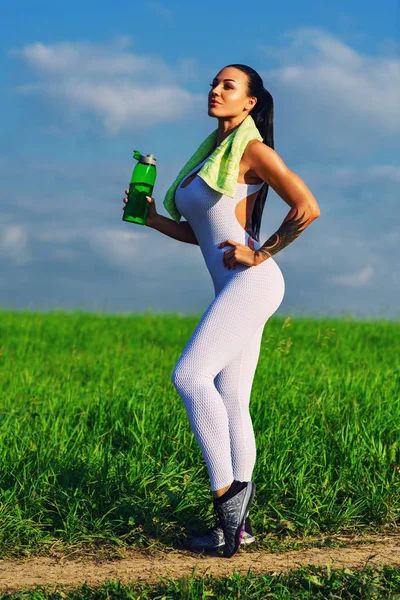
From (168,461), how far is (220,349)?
1514mm

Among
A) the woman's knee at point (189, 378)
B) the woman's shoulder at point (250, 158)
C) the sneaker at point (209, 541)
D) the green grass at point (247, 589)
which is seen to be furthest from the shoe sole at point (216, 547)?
the woman's shoulder at point (250, 158)

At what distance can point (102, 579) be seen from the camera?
412cm

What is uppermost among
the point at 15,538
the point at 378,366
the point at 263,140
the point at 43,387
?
the point at 263,140

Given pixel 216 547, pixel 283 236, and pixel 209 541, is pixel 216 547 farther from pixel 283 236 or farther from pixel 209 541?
pixel 283 236

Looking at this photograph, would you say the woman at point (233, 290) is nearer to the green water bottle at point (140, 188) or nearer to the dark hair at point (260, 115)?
the dark hair at point (260, 115)

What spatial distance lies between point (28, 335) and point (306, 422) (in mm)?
7856

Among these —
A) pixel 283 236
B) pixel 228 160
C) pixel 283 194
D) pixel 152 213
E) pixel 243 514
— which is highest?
pixel 228 160

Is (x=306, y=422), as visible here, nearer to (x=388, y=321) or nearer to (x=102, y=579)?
(x=102, y=579)

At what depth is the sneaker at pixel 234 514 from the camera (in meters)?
4.09

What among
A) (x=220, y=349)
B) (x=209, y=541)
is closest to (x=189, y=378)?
(x=220, y=349)

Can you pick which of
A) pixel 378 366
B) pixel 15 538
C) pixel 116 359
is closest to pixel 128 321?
pixel 116 359

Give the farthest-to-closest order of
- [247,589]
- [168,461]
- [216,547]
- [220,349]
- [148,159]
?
[168,461] → [148,159] → [216,547] → [220,349] → [247,589]

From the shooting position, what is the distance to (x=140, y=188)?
184 inches

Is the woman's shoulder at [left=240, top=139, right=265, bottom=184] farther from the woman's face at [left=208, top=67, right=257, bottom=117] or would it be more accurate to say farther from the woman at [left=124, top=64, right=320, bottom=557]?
the woman's face at [left=208, top=67, right=257, bottom=117]
